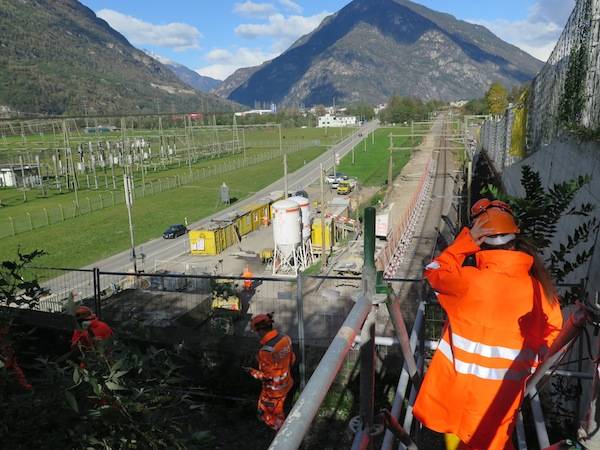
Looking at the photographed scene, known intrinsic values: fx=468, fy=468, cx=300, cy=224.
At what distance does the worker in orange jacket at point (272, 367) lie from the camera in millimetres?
5660

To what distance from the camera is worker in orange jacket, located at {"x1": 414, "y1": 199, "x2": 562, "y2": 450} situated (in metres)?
2.39

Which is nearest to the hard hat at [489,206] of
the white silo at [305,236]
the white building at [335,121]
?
the white silo at [305,236]

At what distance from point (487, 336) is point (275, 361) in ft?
12.1

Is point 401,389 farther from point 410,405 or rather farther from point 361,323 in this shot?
point 361,323

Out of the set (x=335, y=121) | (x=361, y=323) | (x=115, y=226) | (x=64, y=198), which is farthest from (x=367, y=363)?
(x=335, y=121)

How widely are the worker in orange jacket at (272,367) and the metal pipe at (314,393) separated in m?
3.99

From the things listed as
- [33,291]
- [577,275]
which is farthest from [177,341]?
[577,275]

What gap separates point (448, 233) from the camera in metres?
22.6

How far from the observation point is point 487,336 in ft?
7.95

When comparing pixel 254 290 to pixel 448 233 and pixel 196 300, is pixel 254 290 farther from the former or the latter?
pixel 448 233

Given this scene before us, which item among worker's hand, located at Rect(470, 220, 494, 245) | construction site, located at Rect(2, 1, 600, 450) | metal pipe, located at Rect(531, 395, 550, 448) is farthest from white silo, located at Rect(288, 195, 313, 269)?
worker's hand, located at Rect(470, 220, 494, 245)

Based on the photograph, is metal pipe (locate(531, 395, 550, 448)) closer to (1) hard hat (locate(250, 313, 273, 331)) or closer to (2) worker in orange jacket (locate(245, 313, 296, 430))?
(2) worker in orange jacket (locate(245, 313, 296, 430))

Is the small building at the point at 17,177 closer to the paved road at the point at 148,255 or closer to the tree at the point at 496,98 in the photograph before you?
the paved road at the point at 148,255

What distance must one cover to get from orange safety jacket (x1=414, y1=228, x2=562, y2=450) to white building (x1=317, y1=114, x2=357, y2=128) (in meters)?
170
